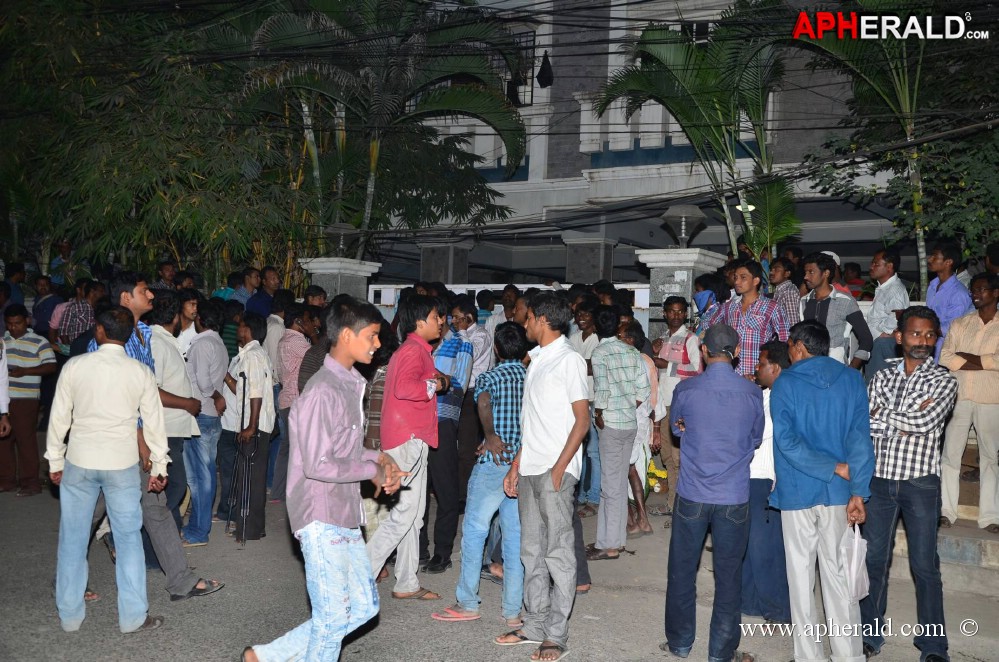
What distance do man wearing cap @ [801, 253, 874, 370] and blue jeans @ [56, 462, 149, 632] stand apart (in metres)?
6.21

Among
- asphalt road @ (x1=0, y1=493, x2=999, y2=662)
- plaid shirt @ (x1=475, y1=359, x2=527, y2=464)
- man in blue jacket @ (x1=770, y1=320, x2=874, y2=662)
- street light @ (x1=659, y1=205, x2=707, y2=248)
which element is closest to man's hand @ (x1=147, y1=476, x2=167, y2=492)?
asphalt road @ (x1=0, y1=493, x2=999, y2=662)

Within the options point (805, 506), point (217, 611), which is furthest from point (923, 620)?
point (217, 611)

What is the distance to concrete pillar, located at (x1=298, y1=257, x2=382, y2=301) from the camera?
1440cm

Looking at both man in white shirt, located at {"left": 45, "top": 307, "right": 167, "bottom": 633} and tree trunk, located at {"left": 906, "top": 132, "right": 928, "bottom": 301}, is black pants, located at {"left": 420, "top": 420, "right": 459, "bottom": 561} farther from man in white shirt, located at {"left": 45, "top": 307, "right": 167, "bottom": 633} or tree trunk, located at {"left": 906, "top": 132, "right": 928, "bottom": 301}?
tree trunk, located at {"left": 906, "top": 132, "right": 928, "bottom": 301}

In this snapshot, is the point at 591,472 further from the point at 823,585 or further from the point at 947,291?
the point at 823,585

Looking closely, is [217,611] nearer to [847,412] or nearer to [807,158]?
[847,412]

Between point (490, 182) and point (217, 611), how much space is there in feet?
48.8

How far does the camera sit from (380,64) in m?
15.0

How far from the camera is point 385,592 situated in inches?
283

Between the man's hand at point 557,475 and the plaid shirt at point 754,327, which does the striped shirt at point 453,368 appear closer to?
the man's hand at point 557,475

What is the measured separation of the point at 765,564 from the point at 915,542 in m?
1.17

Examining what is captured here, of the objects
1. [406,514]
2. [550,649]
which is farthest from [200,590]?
[550,649]

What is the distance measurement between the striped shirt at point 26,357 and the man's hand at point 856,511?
8.48 metres

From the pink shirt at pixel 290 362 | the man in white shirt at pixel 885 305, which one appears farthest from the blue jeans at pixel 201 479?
the man in white shirt at pixel 885 305
